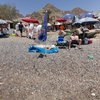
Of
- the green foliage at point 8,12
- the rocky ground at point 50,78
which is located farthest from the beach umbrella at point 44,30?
the green foliage at point 8,12

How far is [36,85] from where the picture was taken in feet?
25.0

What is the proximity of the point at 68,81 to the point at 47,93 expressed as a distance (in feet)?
3.71

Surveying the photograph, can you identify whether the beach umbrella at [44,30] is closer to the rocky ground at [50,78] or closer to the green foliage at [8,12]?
the rocky ground at [50,78]

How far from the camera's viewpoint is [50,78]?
8281mm

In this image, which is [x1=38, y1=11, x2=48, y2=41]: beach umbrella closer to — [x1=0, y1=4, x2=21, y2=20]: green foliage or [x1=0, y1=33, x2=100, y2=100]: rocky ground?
[x1=0, y1=33, x2=100, y2=100]: rocky ground

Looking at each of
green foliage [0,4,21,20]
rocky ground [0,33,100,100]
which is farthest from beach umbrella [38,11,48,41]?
green foliage [0,4,21,20]

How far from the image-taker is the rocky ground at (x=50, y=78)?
695 centimetres

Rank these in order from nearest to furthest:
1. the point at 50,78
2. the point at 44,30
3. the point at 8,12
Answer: the point at 50,78
the point at 44,30
the point at 8,12

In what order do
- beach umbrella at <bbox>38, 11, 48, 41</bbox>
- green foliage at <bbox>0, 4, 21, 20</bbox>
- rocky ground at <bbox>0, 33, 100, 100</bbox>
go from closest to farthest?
rocky ground at <bbox>0, 33, 100, 100</bbox> → beach umbrella at <bbox>38, 11, 48, 41</bbox> → green foliage at <bbox>0, 4, 21, 20</bbox>

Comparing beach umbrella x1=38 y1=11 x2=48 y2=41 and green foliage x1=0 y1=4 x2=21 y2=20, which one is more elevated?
green foliage x1=0 y1=4 x2=21 y2=20

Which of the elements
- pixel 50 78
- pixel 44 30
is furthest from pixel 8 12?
pixel 50 78

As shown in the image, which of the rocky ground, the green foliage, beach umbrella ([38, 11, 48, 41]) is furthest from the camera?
the green foliage

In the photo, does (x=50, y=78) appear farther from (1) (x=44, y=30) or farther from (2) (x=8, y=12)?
(2) (x=8, y=12)

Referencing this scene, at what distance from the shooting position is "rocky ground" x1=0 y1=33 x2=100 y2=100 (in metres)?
6.95
